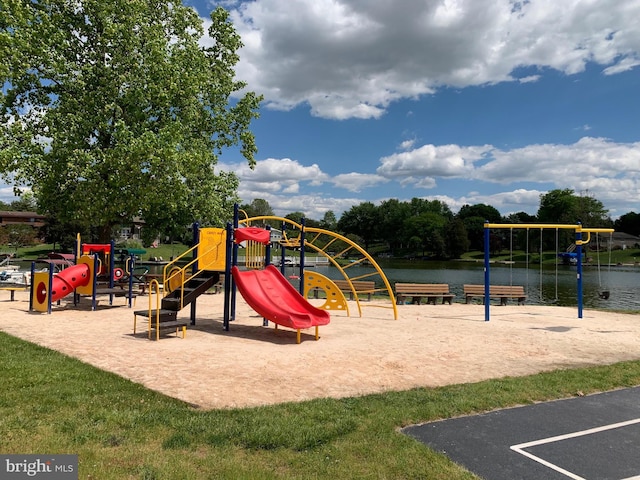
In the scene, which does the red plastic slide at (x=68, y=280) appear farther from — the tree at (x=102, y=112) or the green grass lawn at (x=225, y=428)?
the green grass lawn at (x=225, y=428)

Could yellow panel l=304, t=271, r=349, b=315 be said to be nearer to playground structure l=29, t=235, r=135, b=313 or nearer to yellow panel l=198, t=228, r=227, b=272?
yellow panel l=198, t=228, r=227, b=272

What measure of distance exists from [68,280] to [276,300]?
23.7 feet

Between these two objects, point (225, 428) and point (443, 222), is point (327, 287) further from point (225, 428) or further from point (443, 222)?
point (443, 222)

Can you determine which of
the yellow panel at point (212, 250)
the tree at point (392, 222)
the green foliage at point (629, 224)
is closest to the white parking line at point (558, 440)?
the yellow panel at point (212, 250)

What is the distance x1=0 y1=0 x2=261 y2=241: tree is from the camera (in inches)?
683

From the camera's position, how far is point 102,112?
1834cm

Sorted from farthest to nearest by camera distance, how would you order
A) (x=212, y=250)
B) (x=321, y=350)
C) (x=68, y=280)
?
(x=68, y=280)
(x=212, y=250)
(x=321, y=350)

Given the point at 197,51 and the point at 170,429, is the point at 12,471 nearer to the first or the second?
the point at 170,429

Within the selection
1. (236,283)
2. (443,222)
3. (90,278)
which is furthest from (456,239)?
(236,283)

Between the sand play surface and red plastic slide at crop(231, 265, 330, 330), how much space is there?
1.49ft

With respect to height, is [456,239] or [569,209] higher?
[569,209]

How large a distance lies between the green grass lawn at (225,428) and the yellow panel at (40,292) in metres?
7.43

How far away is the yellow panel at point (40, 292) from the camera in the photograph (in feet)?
43.5

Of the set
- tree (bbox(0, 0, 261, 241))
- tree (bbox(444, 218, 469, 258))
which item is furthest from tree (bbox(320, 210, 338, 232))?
tree (bbox(0, 0, 261, 241))
